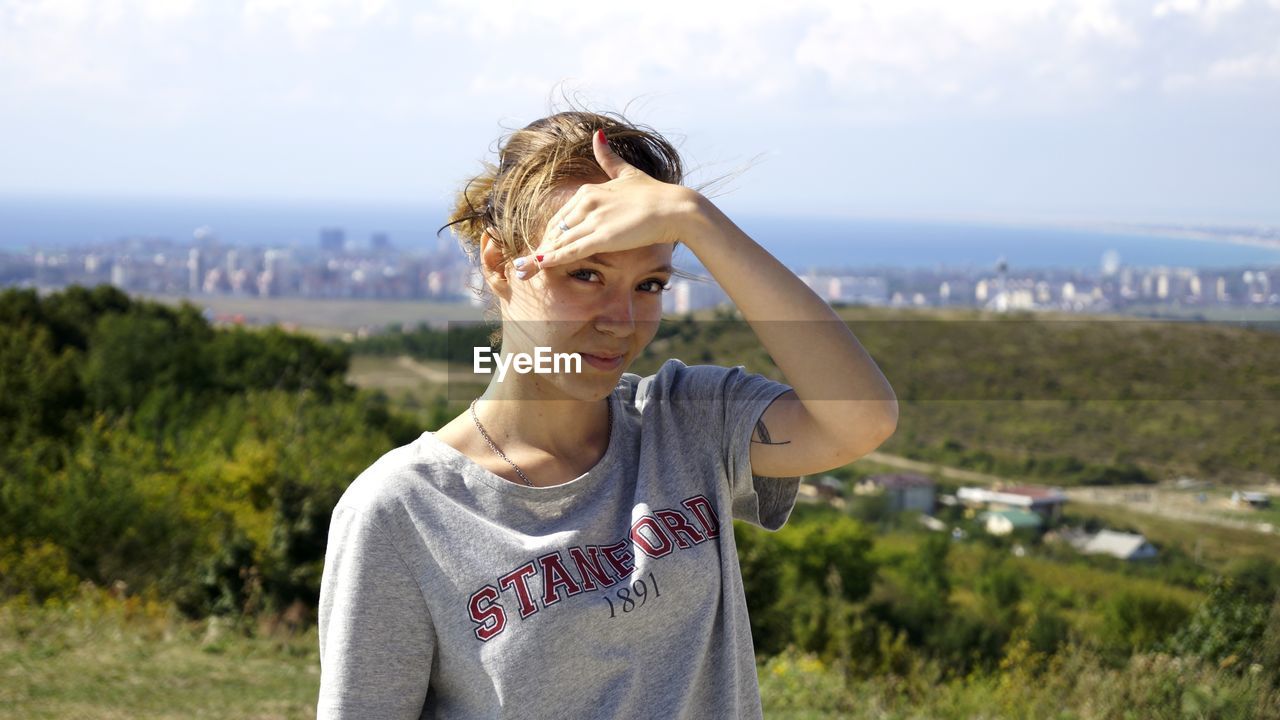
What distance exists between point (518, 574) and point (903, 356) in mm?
32456

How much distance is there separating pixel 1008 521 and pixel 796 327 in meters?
29.0

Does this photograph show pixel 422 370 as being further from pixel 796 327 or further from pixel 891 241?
pixel 891 241

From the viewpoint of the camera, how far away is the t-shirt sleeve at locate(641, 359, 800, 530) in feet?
5.24

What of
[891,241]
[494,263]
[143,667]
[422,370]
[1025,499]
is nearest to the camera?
[494,263]

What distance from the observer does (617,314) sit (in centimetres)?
149

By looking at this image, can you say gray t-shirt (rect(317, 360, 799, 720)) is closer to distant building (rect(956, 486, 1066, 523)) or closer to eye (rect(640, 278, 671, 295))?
eye (rect(640, 278, 671, 295))

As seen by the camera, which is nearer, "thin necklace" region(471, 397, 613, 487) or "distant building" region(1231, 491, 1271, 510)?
"thin necklace" region(471, 397, 613, 487)

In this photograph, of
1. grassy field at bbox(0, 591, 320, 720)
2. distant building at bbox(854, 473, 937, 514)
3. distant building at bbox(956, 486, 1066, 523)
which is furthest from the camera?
distant building at bbox(854, 473, 937, 514)

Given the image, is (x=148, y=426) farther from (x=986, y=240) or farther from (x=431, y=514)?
(x=986, y=240)

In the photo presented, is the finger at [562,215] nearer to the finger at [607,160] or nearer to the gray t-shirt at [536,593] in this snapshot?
the finger at [607,160]

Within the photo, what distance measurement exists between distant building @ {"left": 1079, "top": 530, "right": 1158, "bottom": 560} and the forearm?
2574 cm

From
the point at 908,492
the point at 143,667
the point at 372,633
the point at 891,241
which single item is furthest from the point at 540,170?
the point at 891,241

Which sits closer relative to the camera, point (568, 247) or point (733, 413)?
point (568, 247)

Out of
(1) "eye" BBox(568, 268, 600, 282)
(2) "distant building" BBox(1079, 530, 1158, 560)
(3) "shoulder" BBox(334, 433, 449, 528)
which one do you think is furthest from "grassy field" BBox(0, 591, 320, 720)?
(2) "distant building" BBox(1079, 530, 1158, 560)
